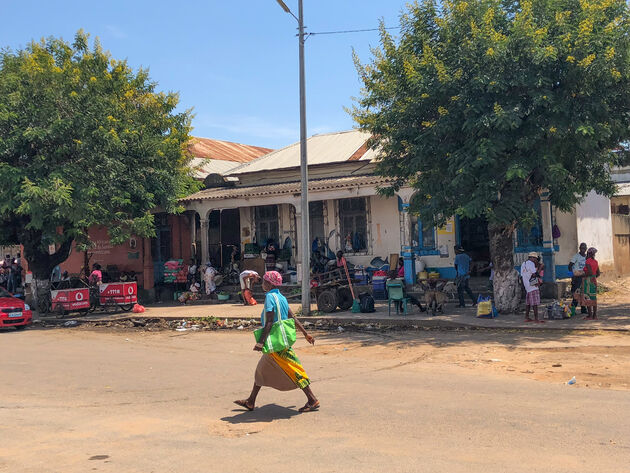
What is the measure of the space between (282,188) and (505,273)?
922 centimetres

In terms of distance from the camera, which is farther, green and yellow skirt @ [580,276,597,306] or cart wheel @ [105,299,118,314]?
cart wheel @ [105,299,118,314]

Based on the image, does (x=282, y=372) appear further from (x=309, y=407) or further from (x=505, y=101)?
(x=505, y=101)

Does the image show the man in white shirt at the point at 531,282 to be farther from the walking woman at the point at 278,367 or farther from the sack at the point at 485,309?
the walking woman at the point at 278,367

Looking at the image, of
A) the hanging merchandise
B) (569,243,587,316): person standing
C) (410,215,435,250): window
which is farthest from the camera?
(410,215,435,250): window

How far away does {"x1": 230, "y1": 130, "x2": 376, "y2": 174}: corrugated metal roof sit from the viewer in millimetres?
23359

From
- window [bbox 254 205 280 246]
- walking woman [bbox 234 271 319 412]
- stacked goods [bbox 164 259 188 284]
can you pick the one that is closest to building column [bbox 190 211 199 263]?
stacked goods [bbox 164 259 188 284]

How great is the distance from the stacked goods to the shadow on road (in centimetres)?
1718

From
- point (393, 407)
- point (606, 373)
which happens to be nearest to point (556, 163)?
point (606, 373)

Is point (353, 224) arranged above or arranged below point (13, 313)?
above

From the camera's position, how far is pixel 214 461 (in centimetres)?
529

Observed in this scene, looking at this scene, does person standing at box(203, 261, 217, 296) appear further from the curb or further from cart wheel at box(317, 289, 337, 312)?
cart wheel at box(317, 289, 337, 312)

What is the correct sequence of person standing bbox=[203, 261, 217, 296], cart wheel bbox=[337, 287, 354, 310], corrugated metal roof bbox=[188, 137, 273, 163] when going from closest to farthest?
cart wheel bbox=[337, 287, 354, 310], person standing bbox=[203, 261, 217, 296], corrugated metal roof bbox=[188, 137, 273, 163]

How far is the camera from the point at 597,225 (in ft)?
70.3

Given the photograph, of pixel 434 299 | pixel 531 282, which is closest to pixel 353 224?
pixel 434 299
